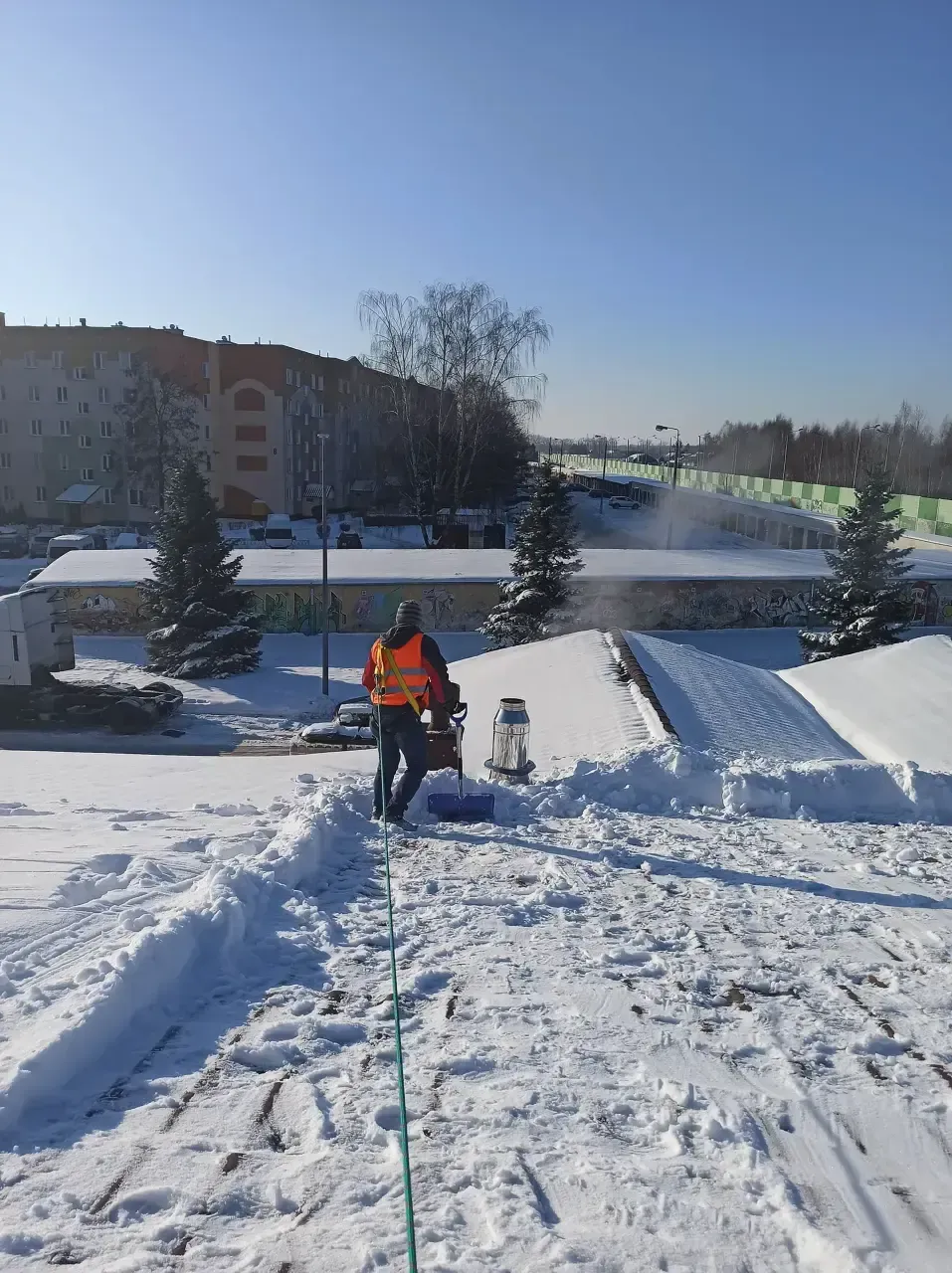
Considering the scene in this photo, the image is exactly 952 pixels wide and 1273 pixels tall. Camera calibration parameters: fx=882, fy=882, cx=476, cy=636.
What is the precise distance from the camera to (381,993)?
388 centimetres

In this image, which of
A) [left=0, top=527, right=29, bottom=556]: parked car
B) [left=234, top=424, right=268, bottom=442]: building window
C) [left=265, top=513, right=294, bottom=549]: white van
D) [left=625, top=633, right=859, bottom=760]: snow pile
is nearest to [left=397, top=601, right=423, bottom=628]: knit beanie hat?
[left=625, top=633, right=859, bottom=760]: snow pile

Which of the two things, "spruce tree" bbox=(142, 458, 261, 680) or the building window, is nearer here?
"spruce tree" bbox=(142, 458, 261, 680)

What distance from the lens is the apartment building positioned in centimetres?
4959

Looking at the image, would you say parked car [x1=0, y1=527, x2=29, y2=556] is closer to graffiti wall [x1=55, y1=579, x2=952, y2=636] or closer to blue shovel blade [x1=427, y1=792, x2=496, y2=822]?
graffiti wall [x1=55, y1=579, x2=952, y2=636]

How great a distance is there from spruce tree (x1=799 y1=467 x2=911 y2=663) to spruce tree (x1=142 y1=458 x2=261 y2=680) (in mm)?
14681

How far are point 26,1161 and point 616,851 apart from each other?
396 cm

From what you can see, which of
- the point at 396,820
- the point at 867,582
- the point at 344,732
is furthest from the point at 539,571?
the point at 396,820

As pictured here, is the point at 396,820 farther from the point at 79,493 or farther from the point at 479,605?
the point at 79,493

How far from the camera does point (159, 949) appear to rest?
386cm

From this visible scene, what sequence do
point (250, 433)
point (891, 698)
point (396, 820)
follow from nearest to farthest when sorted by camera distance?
point (396, 820) → point (891, 698) → point (250, 433)

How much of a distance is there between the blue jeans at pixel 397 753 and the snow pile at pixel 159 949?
1.40 feet

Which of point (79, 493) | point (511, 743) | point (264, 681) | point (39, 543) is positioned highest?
point (79, 493)

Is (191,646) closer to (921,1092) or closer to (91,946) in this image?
(91,946)

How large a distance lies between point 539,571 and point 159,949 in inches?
780
